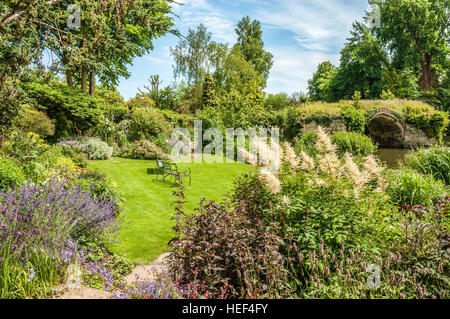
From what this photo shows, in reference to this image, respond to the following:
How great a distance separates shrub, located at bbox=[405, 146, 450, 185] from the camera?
655cm

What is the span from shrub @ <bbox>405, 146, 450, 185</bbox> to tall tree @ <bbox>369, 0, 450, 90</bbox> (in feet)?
87.3

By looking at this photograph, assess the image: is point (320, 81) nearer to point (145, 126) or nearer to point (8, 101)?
point (145, 126)

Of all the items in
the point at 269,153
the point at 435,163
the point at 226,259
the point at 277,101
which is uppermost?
the point at 277,101

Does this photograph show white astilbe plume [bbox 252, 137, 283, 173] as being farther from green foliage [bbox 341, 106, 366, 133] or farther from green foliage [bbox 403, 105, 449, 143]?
green foliage [bbox 403, 105, 449, 143]

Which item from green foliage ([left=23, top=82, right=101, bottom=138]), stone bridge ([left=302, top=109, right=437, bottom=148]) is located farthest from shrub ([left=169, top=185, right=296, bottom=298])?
stone bridge ([left=302, top=109, right=437, bottom=148])

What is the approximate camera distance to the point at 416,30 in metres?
27.1

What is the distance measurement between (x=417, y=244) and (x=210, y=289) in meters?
2.14

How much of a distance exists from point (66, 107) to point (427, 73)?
35.3 m

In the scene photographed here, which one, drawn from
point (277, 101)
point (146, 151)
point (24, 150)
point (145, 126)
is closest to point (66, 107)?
point (146, 151)

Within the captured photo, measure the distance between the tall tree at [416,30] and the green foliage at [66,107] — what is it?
29.6 m

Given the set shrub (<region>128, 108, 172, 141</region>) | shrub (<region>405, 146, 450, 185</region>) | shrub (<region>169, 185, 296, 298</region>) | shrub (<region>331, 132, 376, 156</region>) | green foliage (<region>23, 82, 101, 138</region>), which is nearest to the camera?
shrub (<region>169, 185, 296, 298</region>)
